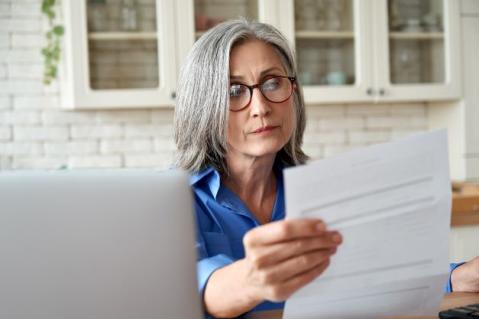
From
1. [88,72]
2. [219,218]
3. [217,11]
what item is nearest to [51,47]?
[88,72]

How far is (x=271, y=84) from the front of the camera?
4.83 feet

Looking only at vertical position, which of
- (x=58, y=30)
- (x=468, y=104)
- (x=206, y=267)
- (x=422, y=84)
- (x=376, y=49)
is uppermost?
(x=58, y=30)

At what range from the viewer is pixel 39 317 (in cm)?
72

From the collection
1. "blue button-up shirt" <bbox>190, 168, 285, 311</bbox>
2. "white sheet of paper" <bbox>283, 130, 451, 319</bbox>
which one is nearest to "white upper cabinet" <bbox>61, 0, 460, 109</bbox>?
"blue button-up shirt" <bbox>190, 168, 285, 311</bbox>

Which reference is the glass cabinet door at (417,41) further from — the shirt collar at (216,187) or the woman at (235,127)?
the shirt collar at (216,187)

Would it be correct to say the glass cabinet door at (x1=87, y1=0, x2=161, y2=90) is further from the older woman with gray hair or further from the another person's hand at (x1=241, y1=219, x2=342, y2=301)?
the another person's hand at (x1=241, y1=219, x2=342, y2=301)

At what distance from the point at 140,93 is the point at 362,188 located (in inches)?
87.9

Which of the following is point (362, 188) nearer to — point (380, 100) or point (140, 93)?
point (140, 93)

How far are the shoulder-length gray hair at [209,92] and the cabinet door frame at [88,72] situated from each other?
143 cm

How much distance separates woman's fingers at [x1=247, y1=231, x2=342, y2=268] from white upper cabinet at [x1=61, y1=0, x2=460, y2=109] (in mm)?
2168

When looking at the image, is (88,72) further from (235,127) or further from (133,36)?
(235,127)

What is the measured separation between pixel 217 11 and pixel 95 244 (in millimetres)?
2530

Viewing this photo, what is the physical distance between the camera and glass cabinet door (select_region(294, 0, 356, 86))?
3193 mm

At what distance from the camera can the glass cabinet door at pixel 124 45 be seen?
2.93m
